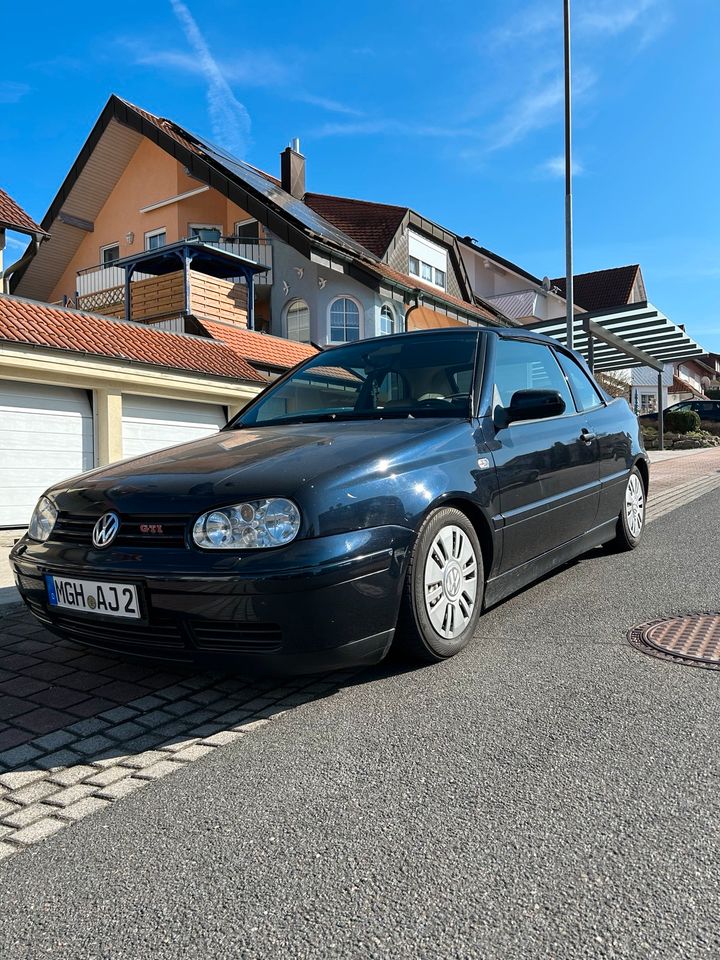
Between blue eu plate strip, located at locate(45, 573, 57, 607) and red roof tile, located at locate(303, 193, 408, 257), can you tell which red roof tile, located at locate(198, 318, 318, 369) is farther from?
blue eu plate strip, located at locate(45, 573, 57, 607)

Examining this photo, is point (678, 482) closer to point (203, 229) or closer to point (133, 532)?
point (133, 532)

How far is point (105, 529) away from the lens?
3070mm

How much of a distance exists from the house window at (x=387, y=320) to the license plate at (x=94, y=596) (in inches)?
682

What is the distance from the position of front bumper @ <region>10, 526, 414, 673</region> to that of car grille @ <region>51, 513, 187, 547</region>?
4cm

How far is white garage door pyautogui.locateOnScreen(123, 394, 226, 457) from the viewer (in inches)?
461

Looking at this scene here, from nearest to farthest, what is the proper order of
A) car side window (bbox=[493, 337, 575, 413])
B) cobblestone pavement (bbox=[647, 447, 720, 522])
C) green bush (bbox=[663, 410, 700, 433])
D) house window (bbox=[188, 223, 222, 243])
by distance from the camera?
car side window (bbox=[493, 337, 575, 413]) < cobblestone pavement (bbox=[647, 447, 720, 522]) < house window (bbox=[188, 223, 222, 243]) < green bush (bbox=[663, 410, 700, 433])

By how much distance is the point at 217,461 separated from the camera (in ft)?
10.8

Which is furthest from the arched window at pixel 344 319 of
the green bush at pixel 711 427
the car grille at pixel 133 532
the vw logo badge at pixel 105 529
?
the green bush at pixel 711 427

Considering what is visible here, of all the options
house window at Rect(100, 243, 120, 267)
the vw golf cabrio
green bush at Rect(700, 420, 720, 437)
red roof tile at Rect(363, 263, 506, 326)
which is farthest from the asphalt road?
green bush at Rect(700, 420, 720, 437)

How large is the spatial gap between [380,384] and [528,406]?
34.3 inches

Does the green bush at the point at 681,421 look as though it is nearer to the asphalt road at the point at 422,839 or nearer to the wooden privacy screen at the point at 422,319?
the wooden privacy screen at the point at 422,319

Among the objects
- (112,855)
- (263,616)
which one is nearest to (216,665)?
(263,616)

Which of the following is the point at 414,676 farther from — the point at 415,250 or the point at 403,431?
the point at 415,250

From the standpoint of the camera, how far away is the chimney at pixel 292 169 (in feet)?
81.7
